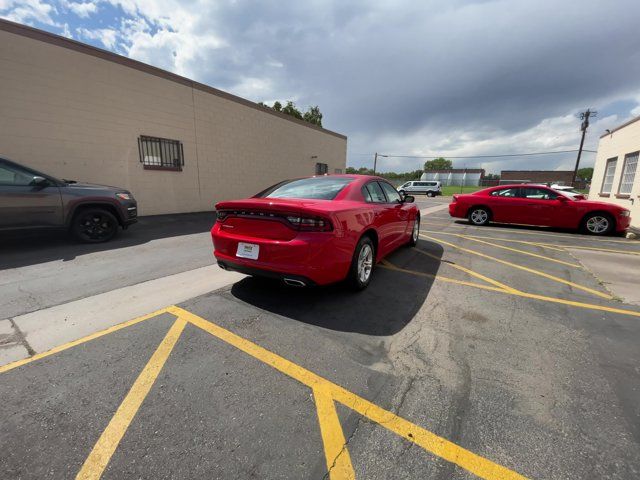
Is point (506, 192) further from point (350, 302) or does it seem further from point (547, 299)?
point (350, 302)

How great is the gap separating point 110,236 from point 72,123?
4093 mm

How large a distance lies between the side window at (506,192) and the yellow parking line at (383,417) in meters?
9.95

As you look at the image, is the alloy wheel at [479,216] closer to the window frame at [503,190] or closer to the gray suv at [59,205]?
the window frame at [503,190]

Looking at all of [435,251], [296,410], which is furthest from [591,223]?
[296,410]

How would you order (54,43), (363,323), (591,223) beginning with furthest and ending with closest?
(591,223), (54,43), (363,323)

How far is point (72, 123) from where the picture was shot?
7.73m

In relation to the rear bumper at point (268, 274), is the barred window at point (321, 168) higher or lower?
higher

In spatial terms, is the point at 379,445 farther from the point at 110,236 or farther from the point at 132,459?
the point at 110,236

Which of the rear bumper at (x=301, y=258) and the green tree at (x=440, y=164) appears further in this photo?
the green tree at (x=440, y=164)

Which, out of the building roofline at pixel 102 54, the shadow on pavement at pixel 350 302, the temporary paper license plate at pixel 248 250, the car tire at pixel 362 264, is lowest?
the shadow on pavement at pixel 350 302

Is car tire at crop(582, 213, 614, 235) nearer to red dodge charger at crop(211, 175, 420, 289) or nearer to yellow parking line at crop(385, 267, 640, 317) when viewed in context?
yellow parking line at crop(385, 267, 640, 317)

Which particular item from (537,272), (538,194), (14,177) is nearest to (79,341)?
(14,177)

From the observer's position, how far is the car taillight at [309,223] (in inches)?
117

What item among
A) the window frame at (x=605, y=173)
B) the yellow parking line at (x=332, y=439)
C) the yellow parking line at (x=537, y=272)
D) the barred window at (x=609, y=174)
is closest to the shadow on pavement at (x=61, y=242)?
the yellow parking line at (x=332, y=439)
